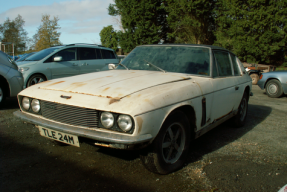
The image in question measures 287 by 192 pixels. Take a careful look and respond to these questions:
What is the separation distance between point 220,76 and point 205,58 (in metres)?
0.38

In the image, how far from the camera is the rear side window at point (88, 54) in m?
8.99

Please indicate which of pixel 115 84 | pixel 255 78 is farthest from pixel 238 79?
pixel 255 78

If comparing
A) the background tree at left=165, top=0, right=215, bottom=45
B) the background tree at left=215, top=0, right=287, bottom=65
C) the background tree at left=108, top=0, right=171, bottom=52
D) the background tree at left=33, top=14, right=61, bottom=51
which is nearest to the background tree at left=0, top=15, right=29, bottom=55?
the background tree at left=33, top=14, right=61, bottom=51

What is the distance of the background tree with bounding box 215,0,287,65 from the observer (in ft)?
74.5

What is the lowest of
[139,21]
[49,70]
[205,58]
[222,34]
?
[49,70]

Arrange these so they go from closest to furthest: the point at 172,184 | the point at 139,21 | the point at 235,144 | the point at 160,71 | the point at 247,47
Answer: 1. the point at 172,184
2. the point at 160,71
3. the point at 235,144
4. the point at 247,47
5. the point at 139,21

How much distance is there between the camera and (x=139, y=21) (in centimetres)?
3412

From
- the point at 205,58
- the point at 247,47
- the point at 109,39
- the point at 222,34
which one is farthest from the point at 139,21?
the point at 205,58

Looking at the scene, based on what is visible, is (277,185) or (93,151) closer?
(277,185)

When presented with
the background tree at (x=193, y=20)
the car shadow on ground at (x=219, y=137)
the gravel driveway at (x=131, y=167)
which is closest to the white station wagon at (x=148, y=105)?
the gravel driveway at (x=131, y=167)

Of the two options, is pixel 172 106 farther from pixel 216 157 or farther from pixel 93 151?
pixel 93 151

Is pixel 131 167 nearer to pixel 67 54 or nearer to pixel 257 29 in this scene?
pixel 67 54

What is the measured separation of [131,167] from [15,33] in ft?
172

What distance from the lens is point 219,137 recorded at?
414 centimetres
